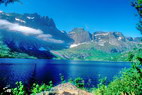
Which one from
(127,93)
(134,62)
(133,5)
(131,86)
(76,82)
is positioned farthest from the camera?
(76,82)

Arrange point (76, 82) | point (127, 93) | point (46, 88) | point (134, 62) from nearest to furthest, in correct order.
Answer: point (127, 93) < point (134, 62) < point (46, 88) < point (76, 82)

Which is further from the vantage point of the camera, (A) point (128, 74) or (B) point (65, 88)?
(B) point (65, 88)

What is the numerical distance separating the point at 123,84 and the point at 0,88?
1011 centimetres

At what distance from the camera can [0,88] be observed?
8.08 meters

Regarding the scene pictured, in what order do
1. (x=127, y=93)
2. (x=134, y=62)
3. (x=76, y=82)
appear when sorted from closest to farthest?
(x=127, y=93) < (x=134, y=62) < (x=76, y=82)

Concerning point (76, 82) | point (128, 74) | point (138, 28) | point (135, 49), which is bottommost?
point (76, 82)

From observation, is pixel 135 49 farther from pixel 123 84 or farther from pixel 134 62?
pixel 123 84

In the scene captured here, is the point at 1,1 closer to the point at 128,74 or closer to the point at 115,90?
the point at 115,90

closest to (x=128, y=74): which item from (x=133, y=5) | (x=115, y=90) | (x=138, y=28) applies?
(x=115, y=90)

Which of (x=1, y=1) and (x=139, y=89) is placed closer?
(x=1, y=1)

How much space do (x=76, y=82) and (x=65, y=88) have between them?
9.31 m

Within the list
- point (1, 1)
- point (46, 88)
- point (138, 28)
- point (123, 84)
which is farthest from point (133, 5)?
point (46, 88)

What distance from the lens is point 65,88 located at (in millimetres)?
22734

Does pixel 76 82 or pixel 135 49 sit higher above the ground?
pixel 135 49
